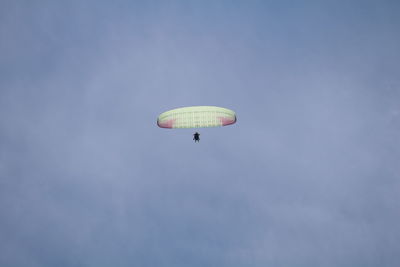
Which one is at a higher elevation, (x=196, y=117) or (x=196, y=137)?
(x=196, y=137)

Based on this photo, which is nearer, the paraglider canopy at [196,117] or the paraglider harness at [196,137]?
the paraglider canopy at [196,117]

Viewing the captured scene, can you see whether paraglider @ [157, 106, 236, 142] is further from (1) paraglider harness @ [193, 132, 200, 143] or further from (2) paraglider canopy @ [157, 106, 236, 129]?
(1) paraglider harness @ [193, 132, 200, 143]

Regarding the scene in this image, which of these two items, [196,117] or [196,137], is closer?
Result: [196,117]

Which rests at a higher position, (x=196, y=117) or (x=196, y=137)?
(x=196, y=137)

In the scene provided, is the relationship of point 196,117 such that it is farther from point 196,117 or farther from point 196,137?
point 196,137

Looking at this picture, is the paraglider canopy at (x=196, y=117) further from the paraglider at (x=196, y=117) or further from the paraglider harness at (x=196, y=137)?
the paraglider harness at (x=196, y=137)

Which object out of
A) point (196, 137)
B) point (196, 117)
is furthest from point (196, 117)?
point (196, 137)

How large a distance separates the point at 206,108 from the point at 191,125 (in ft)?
12.2

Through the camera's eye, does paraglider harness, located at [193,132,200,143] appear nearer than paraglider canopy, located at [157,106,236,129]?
No

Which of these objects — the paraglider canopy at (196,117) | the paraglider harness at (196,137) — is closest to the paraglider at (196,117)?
the paraglider canopy at (196,117)

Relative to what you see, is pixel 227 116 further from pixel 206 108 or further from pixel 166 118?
pixel 166 118

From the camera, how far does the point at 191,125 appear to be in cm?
6141

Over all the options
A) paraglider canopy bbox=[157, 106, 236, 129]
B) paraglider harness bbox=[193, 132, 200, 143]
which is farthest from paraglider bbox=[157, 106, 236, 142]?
paraglider harness bbox=[193, 132, 200, 143]

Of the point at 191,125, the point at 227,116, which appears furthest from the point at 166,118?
the point at 227,116
